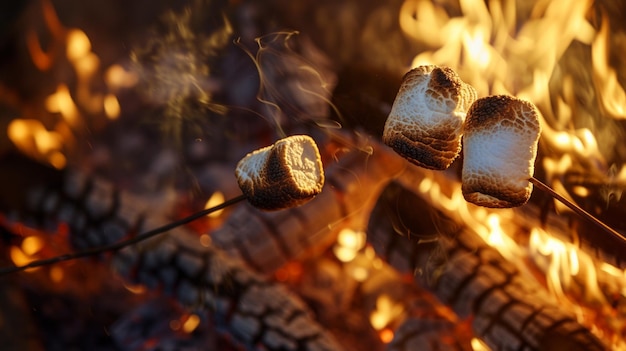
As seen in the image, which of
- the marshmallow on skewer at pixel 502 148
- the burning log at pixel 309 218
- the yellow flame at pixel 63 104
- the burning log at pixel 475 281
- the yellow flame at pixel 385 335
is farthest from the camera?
the yellow flame at pixel 63 104

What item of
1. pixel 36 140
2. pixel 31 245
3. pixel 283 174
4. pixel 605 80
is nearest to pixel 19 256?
pixel 31 245

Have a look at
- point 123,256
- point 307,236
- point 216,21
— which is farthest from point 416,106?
point 216,21

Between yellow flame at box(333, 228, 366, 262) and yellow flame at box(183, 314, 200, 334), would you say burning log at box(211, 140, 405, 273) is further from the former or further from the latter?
yellow flame at box(183, 314, 200, 334)

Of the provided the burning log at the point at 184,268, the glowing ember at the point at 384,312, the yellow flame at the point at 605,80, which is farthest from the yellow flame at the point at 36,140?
the yellow flame at the point at 605,80

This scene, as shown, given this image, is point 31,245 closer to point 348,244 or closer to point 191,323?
point 191,323

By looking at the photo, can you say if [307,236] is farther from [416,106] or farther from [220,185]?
[416,106]

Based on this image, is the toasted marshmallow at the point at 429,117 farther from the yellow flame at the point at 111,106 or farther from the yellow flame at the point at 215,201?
the yellow flame at the point at 111,106

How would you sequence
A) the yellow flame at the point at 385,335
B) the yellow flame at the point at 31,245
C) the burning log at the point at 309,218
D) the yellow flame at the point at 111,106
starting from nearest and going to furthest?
the yellow flame at the point at 385,335 → the burning log at the point at 309,218 → the yellow flame at the point at 31,245 → the yellow flame at the point at 111,106

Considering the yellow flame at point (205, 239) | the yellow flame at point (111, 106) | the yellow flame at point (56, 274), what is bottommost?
the yellow flame at point (56, 274)
